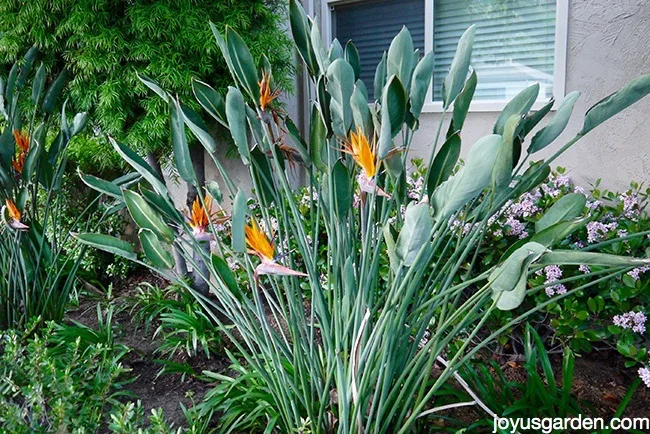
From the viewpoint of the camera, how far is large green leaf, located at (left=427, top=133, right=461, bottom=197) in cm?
161

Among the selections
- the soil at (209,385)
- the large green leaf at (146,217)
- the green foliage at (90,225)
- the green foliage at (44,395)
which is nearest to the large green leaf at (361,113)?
the large green leaf at (146,217)

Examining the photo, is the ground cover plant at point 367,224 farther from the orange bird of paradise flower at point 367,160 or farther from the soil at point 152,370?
the soil at point 152,370

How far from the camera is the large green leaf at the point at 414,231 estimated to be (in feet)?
4.46

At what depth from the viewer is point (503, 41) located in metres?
3.90

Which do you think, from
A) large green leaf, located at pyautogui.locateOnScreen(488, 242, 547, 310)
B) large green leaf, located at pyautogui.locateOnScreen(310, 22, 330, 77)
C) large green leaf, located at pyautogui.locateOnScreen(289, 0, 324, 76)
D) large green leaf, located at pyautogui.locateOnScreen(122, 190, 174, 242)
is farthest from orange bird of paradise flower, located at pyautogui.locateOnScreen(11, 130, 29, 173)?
large green leaf, located at pyautogui.locateOnScreen(488, 242, 547, 310)

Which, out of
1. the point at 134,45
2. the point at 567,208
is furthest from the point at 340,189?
the point at 134,45

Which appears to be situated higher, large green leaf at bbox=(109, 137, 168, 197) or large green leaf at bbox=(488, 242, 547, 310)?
large green leaf at bbox=(109, 137, 168, 197)

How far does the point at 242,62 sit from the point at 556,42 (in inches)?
101

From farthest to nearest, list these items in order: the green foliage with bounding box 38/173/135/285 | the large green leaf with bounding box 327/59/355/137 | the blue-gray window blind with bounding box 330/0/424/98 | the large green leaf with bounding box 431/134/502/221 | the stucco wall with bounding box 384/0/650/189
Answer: the green foliage with bounding box 38/173/135/285, the blue-gray window blind with bounding box 330/0/424/98, the stucco wall with bounding box 384/0/650/189, the large green leaf with bounding box 327/59/355/137, the large green leaf with bounding box 431/134/502/221

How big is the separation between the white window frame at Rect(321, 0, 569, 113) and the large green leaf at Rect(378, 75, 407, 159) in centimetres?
248

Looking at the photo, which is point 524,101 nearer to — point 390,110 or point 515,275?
point 390,110

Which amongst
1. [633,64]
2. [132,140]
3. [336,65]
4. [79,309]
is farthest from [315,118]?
[79,309]

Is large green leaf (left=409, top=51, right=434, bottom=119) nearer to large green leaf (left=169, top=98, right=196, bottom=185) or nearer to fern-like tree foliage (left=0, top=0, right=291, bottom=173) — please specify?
large green leaf (left=169, top=98, right=196, bottom=185)

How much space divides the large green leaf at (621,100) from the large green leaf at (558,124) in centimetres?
7
